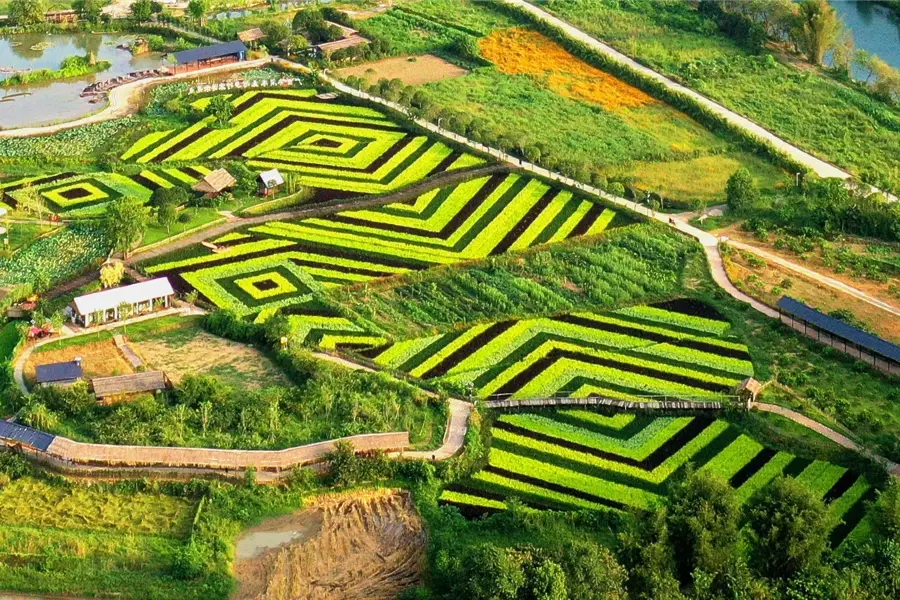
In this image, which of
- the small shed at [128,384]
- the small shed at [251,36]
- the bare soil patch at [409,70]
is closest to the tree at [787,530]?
the small shed at [128,384]

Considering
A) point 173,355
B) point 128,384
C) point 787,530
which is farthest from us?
point 173,355

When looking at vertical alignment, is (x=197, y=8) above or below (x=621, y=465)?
above

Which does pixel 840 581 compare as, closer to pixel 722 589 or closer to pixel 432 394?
pixel 722 589

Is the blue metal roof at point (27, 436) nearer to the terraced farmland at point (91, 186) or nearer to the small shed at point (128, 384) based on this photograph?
the small shed at point (128, 384)

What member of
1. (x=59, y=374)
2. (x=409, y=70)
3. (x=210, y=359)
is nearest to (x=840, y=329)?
(x=210, y=359)

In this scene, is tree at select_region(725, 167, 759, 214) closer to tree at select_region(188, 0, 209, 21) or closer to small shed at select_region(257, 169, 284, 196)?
small shed at select_region(257, 169, 284, 196)

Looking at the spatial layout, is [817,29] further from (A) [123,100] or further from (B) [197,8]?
(A) [123,100]
